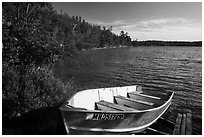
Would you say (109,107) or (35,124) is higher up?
(109,107)

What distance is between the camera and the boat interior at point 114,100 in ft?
28.5

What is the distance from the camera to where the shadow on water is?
847 centimetres

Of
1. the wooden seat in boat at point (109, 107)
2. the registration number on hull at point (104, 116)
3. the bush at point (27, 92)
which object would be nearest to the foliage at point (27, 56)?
the bush at point (27, 92)

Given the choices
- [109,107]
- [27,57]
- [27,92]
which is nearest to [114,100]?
[109,107]

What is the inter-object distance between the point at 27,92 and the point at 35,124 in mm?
1694

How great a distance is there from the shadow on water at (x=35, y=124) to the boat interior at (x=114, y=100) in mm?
1307

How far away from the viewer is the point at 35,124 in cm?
915

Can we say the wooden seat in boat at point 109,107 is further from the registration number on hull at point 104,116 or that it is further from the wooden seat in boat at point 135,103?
the wooden seat in boat at point 135,103

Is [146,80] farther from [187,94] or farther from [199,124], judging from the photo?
[199,124]

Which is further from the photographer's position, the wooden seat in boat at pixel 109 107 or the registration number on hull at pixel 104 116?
the wooden seat in boat at pixel 109 107

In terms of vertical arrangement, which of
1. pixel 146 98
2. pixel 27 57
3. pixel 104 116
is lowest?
pixel 146 98

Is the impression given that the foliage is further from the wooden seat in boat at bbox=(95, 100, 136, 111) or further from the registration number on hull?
the registration number on hull

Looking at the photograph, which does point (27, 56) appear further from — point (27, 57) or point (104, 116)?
point (104, 116)

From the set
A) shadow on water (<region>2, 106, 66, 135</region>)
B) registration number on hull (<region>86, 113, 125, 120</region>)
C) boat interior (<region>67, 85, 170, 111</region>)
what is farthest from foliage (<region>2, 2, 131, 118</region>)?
registration number on hull (<region>86, 113, 125, 120</region>)
